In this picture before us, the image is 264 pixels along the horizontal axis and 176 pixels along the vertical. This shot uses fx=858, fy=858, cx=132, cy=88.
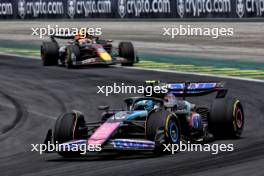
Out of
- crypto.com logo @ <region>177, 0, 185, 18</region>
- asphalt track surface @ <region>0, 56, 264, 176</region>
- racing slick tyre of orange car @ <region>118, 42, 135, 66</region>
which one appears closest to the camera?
asphalt track surface @ <region>0, 56, 264, 176</region>

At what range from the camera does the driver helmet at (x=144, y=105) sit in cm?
1475

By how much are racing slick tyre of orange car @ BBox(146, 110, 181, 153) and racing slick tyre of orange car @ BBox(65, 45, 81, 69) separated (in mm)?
16903

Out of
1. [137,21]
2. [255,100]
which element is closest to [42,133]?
[255,100]

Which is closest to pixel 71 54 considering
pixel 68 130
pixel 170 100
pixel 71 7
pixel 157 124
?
pixel 170 100

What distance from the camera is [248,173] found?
38.8 ft

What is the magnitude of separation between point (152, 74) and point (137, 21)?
69.1ft

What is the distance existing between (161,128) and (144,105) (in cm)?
115

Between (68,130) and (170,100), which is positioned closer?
(68,130)

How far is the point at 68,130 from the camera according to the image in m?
14.2

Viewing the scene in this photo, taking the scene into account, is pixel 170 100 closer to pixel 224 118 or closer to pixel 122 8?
pixel 224 118

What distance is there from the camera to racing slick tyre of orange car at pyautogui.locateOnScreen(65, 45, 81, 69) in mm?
30641

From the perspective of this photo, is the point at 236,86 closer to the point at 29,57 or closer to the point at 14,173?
the point at 14,173

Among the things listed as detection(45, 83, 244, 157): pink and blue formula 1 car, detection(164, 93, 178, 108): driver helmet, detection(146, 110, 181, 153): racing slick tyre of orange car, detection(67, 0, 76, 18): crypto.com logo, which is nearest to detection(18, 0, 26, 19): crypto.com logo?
detection(67, 0, 76, 18): crypto.com logo

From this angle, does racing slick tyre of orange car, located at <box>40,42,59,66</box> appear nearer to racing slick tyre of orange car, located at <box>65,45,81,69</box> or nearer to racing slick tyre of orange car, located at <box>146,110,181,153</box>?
racing slick tyre of orange car, located at <box>65,45,81,69</box>
